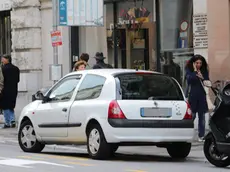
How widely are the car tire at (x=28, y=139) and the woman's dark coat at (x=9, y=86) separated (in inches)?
244

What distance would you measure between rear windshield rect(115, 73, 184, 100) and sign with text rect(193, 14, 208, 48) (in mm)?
5284

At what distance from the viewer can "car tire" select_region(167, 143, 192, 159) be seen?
1248 centimetres

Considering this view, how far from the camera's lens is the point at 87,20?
18750 mm

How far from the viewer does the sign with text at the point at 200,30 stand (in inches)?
693

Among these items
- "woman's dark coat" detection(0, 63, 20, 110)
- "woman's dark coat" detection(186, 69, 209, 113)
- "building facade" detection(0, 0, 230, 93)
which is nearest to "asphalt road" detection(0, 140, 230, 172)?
"woman's dark coat" detection(186, 69, 209, 113)

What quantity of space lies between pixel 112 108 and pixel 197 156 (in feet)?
7.27

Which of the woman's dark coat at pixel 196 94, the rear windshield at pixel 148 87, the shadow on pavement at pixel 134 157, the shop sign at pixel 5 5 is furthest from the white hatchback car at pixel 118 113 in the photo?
the shop sign at pixel 5 5

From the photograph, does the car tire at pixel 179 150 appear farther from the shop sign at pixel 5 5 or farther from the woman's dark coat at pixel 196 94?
the shop sign at pixel 5 5

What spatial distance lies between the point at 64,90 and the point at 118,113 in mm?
1818

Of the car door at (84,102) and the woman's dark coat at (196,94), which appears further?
the woman's dark coat at (196,94)

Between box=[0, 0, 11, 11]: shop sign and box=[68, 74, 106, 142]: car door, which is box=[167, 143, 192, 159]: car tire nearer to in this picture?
box=[68, 74, 106, 142]: car door

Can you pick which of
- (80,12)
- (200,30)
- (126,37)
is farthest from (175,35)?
(80,12)

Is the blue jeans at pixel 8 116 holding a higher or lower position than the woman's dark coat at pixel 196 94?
lower

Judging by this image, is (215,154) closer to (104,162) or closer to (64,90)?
(104,162)
